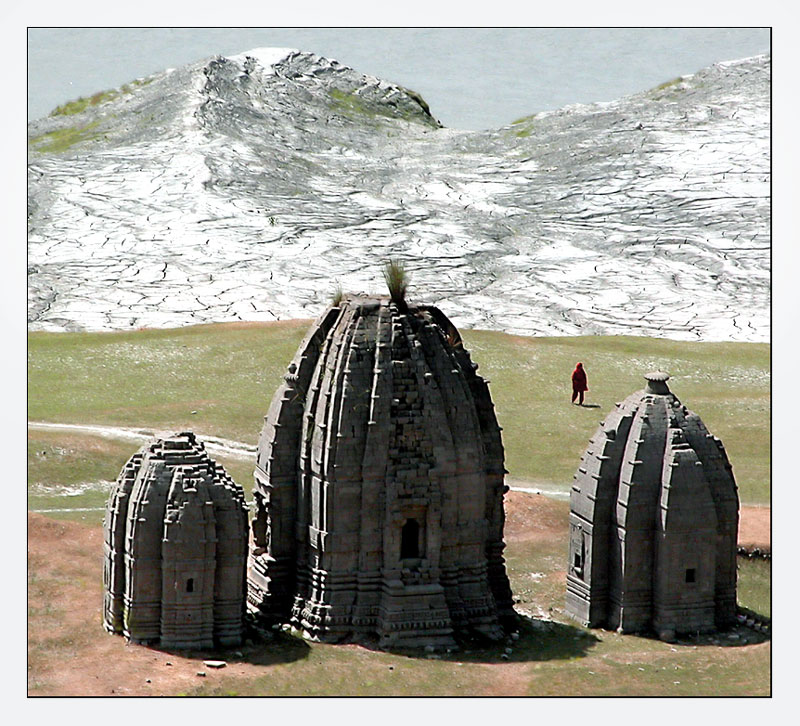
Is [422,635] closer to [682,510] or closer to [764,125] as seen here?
[682,510]

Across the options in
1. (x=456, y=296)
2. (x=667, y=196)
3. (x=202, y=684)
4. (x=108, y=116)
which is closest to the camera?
(x=202, y=684)

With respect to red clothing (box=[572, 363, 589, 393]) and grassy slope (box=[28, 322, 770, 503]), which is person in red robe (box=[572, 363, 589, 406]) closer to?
red clothing (box=[572, 363, 589, 393])

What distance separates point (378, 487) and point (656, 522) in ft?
19.4

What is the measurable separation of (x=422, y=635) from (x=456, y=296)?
133 ft

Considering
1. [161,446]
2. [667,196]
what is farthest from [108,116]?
[161,446]

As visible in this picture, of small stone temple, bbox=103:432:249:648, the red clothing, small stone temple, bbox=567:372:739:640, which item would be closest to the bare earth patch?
small stone temple, bbox=103:432:249:648

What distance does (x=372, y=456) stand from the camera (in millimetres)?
33062

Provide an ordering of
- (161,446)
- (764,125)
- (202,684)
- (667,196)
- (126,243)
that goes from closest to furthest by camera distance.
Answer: (202,684), (161,446), (126,243), (667,196), (764,125)

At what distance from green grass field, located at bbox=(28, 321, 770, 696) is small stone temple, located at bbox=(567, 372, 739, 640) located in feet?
2.66

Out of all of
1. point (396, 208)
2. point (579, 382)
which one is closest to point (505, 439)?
point (579, 382)

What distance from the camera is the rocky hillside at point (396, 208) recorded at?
234 ft

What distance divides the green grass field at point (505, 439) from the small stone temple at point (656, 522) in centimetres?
81

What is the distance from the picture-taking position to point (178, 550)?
31859 millimetres

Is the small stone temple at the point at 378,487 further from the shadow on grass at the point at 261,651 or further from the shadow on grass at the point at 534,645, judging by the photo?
the shadow on grass at the point at 261,651
